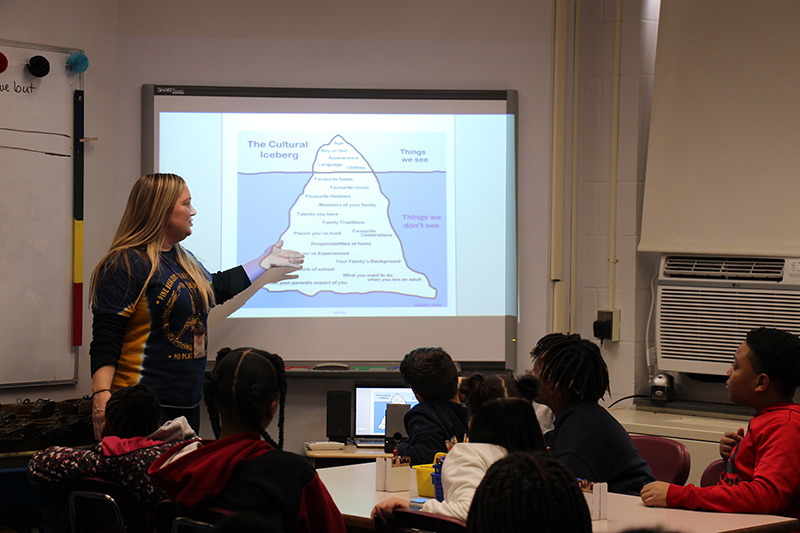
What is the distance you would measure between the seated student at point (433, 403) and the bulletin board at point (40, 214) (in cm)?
174

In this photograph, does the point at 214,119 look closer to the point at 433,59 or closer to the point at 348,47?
the point at 348,47

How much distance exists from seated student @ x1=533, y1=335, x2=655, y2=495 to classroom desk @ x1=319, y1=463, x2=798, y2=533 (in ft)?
0.26

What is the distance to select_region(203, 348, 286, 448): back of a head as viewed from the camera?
1.68m

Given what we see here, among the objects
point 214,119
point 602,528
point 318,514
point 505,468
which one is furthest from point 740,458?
point 214,119

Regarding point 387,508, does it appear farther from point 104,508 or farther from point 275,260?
point 275,260

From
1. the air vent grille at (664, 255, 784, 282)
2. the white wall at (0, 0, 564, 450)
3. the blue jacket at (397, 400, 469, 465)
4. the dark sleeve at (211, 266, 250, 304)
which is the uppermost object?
the white wall at (0, 0, 564, 450)

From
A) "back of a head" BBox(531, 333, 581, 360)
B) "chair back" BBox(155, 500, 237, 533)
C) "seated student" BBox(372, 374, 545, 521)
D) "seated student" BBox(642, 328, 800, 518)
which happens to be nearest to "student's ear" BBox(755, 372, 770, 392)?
"seated student" BBox(642, 328, 800, 518)

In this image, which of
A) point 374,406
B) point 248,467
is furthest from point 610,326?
point 248,467

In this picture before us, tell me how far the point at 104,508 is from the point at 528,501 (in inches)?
57.6

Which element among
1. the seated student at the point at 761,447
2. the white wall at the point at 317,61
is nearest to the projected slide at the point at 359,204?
the white wall at the point at 317,61

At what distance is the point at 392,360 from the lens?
12.6 feet

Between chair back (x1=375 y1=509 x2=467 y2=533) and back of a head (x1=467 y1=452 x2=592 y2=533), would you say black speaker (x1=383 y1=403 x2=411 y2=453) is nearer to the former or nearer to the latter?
chair back (x1=375 y1=509 x2=467 y2=533)

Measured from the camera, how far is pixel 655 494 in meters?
2.03

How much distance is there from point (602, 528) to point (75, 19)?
3086 mm
